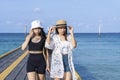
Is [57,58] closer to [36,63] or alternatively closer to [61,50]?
[61,50]

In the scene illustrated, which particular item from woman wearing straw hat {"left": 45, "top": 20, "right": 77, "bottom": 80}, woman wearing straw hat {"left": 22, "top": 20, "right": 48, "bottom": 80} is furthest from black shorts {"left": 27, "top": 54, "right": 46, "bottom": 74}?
woman wearing straw hat {"left": 45, "top": 20, "right": 77, "bottom": 80}

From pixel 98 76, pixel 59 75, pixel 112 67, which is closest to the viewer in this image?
pixel 59 75

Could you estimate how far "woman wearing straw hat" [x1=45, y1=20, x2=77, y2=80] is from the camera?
322 inches

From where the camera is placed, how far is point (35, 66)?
8562mm

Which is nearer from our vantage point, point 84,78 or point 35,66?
point 35,66

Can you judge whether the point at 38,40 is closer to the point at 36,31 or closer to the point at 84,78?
the point at 36,31

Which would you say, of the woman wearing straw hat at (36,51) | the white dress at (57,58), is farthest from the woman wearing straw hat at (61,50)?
the woman wearing straw hat at (36,51)

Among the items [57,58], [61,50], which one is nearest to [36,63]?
[57,58]

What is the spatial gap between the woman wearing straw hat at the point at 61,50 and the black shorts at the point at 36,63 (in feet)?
1.21

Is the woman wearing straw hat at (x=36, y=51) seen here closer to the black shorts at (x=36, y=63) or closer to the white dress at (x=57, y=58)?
the black shorts at (x=36, y=63)

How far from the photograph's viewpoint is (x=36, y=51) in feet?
28.1

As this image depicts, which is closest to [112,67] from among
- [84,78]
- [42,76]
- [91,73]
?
[91,73]

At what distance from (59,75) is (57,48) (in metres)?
0.55

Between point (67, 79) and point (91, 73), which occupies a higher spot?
point (67, 79)
